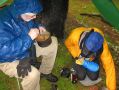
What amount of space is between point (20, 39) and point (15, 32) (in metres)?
0.21

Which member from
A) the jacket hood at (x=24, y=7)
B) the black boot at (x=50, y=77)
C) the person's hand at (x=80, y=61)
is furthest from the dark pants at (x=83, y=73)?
the jacket hood at (x=24, y=7)

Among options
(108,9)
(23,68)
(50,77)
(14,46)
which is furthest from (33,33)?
(50,77)

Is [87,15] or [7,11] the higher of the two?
[7,11]

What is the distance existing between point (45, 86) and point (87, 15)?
325 cm

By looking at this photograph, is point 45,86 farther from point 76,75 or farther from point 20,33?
point 20,33

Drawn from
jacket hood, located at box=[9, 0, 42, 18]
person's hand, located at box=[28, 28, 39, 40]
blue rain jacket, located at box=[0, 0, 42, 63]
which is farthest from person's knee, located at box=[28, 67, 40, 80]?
jacket hood, located at box=[9, 0, 42, 18]

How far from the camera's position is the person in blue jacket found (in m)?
4.57

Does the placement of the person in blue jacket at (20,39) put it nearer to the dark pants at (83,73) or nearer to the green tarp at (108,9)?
the green tarp at (108,9)

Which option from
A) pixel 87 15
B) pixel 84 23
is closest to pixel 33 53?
pixel 84 23

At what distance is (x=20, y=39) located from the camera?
15.2 ft

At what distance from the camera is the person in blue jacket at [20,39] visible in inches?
180

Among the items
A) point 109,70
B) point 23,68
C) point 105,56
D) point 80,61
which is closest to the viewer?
point 23,68

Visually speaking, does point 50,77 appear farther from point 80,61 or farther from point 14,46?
point 14,46

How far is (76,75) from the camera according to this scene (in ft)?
19.5
